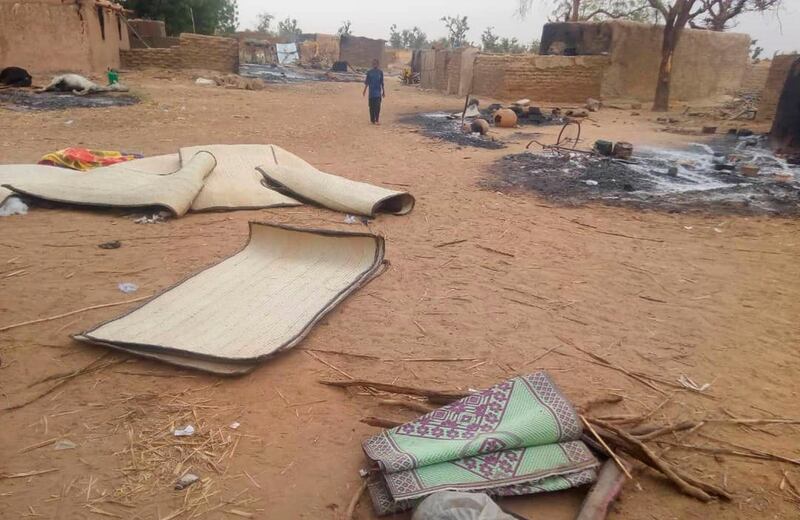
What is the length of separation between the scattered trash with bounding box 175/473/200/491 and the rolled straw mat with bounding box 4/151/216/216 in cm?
317

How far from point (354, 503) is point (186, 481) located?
0.61 meters

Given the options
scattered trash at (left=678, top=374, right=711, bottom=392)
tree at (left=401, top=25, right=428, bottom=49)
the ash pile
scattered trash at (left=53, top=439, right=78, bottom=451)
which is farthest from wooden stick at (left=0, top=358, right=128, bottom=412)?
tree at (left=401, top=25, right=428, bottom=49)

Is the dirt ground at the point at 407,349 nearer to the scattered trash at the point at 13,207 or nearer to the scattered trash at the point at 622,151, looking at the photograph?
the scattered trash at the point at 13,207

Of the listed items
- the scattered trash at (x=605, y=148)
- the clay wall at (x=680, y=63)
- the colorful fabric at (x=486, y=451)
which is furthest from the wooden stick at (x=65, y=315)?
the clay wall at (x=680, y=63)

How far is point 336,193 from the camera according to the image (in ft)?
16.7

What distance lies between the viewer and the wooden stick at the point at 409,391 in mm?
2270

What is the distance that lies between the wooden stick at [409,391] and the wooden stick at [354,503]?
529mm

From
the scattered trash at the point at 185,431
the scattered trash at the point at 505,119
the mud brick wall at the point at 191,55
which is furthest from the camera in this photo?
the mud brick wall at the point at 191,55

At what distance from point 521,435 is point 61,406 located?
1.90 meters

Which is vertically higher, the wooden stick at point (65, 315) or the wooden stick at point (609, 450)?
the wooden stick at point (609, 450)

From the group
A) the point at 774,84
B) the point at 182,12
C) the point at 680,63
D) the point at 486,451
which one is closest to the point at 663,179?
the point at 486,451

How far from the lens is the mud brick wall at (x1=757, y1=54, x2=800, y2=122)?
11.8m

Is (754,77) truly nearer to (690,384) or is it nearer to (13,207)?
(690,384)

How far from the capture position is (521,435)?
1.92 m
